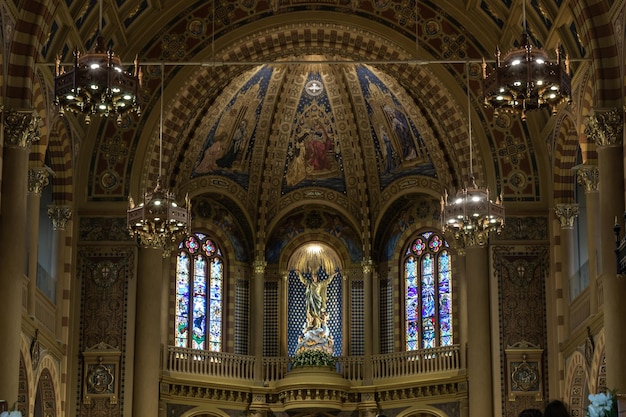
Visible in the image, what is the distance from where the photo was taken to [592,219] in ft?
82.6

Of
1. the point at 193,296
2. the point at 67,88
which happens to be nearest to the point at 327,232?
the point at 193,296

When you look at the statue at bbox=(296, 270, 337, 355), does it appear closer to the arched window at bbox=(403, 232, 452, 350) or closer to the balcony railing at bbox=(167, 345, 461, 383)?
the balcony railing at bbox=(167, 345, 461, 383)

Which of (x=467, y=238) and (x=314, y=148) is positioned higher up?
(x=314, y=148)

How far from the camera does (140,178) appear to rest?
27.8 m

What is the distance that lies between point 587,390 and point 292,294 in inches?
351

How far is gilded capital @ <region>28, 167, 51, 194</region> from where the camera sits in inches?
966

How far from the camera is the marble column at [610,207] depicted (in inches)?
832

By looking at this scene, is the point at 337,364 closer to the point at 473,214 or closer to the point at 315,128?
the point at 315,128

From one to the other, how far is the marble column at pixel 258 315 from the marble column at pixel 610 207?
11.5 metres

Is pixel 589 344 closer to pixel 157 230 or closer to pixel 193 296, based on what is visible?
pixel 157 230

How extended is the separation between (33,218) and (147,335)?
13.2 ft

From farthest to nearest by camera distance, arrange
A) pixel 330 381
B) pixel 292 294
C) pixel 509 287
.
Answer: pixel 292 294, pixel 330 381, pixel 509 287

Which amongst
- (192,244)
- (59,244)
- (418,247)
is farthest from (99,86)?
(418,247)

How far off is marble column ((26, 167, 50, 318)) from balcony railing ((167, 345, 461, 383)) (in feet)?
18.5
